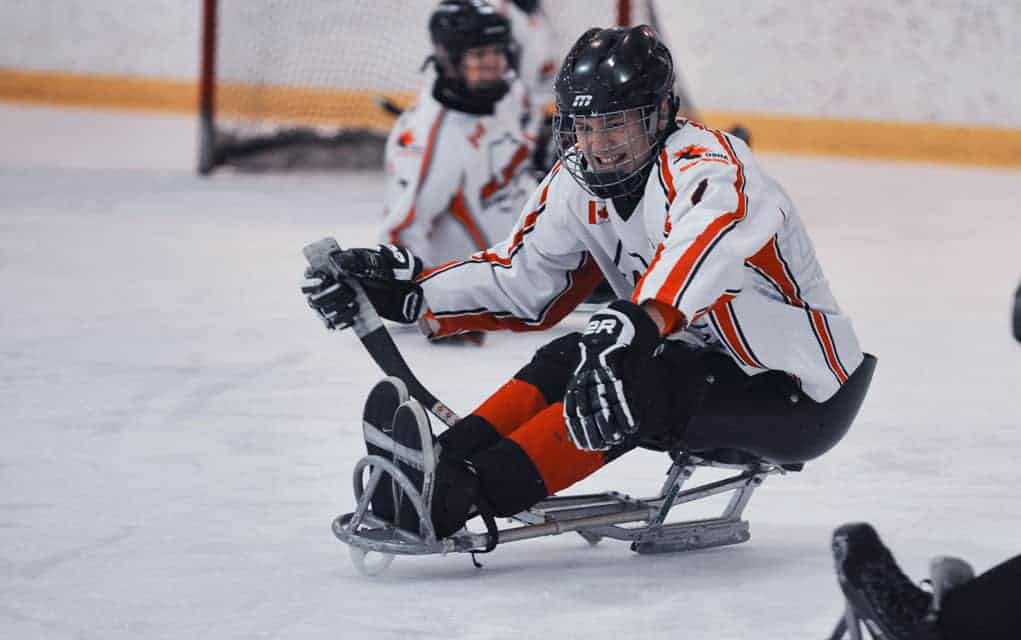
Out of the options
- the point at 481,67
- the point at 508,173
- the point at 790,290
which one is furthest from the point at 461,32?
the point at 790,290

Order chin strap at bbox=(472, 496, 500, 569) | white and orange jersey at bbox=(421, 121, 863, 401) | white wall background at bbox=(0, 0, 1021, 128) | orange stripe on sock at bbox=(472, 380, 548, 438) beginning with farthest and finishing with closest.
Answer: white wall background at bbox=(0, 0, 1021, 128), orange stripe on sock at bbox=(472, 380, 548, 438), chin strap at bbox=(472, 496, 500, 569), white and orange jersey at bbox=(421, 121, 863, 401)

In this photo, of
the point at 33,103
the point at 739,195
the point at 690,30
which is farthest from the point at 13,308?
the point at 33,103

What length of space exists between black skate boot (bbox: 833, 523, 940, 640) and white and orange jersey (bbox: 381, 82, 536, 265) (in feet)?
9.92

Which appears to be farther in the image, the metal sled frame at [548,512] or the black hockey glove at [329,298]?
the black hockey glove at [329,298]

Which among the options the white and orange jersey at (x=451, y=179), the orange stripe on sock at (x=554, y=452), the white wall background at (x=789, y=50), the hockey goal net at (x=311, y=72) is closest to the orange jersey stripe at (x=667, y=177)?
the orange stripe on sock at (x=554, y=452)

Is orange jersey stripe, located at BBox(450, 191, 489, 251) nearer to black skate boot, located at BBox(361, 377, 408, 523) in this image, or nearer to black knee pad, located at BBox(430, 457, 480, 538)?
black skate boot, located at BBox(361, 377, 408, 523)

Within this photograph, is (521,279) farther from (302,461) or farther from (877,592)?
(877,592)

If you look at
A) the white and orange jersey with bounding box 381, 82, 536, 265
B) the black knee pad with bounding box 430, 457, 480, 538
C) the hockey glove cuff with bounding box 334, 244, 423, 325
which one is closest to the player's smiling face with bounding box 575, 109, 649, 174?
the hockey glove cuff with bounding box 334, 244, 423, 325

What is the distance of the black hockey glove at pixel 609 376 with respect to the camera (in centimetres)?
216

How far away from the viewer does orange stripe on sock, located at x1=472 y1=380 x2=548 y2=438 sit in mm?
2484

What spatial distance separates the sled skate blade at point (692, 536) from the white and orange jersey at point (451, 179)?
2276 mm

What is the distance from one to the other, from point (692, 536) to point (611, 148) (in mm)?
615

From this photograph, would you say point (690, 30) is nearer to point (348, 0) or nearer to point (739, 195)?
point (348, 0)

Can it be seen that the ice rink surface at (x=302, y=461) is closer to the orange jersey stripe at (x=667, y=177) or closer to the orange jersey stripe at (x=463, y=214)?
the orange jersey stripe at (x=463, y=214)
